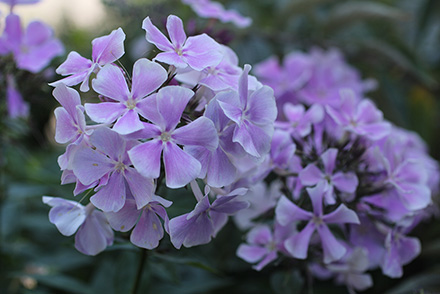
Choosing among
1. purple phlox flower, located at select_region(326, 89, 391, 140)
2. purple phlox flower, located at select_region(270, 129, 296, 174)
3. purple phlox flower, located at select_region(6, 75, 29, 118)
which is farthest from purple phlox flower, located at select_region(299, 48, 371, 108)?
purple phlox flower, located at select_region(6, 75, 29, 118)

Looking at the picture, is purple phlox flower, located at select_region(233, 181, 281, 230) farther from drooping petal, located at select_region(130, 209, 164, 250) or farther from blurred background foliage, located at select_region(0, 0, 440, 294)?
drooping petal, located at select_region(130, 209, 164, 250)

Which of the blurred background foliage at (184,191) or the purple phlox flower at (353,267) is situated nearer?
the purple phlox flower at (353,267)

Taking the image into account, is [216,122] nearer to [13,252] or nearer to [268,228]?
[268,228]

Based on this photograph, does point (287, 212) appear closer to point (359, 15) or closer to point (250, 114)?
point (250, 114)

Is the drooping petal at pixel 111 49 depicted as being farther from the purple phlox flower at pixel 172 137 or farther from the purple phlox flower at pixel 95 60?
the purple phlox flower at pixel 172 137

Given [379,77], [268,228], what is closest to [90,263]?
[268,228]

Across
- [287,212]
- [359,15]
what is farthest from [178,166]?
[359,15]

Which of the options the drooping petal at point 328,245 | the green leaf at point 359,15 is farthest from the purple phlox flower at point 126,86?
the green leaf at point 359,15
